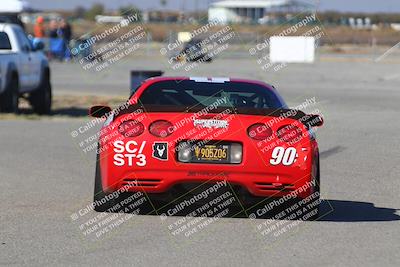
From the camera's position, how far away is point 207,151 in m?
9.20

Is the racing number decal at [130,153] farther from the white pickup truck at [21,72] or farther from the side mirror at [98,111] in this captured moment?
the white pickup truck at [21,72]

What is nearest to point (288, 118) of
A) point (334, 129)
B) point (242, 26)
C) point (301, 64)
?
point (334, 129)

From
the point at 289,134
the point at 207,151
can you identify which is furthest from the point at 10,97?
the point at 289,134

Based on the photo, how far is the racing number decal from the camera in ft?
30.2

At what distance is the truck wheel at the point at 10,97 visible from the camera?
21.5m

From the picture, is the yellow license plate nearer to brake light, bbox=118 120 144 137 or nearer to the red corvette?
the red corvette

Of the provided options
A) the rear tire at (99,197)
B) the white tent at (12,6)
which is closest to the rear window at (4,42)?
the rear tire at (99,197)

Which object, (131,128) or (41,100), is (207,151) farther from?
(41,100)

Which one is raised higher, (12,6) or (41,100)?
(41,100)

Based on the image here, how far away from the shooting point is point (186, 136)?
9.14m

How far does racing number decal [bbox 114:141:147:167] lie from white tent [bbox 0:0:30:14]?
31.4 m

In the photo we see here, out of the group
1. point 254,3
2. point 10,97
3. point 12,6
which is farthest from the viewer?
point 254,3

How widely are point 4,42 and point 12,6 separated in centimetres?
1863

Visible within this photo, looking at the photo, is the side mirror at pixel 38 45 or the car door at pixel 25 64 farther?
the side mirror at pixel 38 45
